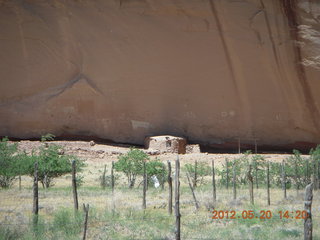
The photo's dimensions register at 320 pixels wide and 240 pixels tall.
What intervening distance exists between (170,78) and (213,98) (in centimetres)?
294

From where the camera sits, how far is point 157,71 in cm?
2455

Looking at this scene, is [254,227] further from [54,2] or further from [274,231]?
[54,2]

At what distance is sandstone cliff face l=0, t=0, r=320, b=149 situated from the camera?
23141mm

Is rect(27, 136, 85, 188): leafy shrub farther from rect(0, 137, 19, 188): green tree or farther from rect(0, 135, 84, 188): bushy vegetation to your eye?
rect(0, 137, 19, 188): green tree

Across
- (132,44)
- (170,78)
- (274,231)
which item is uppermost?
(132,44)

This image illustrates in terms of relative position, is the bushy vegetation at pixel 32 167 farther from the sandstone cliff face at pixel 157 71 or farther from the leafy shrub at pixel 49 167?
the sandstone cliff face at pixel 157 71

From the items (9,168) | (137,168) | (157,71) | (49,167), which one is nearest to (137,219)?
(137,168)

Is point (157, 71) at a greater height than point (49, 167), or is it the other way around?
point (157, 71)

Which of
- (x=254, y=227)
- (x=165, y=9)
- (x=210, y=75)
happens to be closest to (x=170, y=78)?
(x=210, y=75)

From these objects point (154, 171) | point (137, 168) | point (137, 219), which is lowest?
point (137, 219)

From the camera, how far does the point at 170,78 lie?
80.9ft
